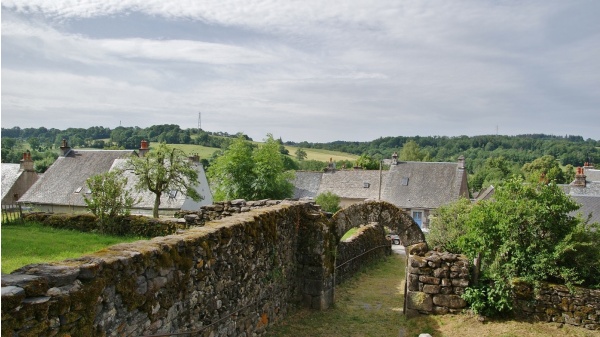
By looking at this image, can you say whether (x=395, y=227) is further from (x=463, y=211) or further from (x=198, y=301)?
(x=198, y=301)

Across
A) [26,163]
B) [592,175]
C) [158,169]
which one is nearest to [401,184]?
[592,175]

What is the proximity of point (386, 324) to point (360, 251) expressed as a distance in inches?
275

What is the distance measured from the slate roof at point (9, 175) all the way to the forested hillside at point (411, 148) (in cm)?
148

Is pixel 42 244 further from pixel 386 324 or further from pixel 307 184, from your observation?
pixel 307 184

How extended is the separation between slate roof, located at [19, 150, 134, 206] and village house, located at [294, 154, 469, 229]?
64.6ft

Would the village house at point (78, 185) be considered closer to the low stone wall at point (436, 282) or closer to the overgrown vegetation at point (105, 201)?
the overgrown vegetation at point (105, 201)

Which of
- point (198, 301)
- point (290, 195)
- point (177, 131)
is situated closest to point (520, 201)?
point (198, 301)

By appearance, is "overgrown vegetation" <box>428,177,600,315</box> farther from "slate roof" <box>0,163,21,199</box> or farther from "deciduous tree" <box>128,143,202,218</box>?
"slate roof" <box>0,163,21,199</box>

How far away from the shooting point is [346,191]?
154 ft

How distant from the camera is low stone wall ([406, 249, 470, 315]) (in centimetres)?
1176

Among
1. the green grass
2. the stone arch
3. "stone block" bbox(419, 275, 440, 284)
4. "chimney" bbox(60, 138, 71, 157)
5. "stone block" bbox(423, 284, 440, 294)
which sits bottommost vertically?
"stone block" bbox(423, 284, 440, 294)

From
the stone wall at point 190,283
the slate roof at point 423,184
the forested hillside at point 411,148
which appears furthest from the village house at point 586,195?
the slate roof at point 423,184

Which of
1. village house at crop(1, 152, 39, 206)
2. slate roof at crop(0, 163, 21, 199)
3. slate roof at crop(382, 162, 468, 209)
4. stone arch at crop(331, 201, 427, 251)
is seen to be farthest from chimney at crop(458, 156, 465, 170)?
slate roof at crop(0, 163, 21, 199)

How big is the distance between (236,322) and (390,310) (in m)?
6.14
